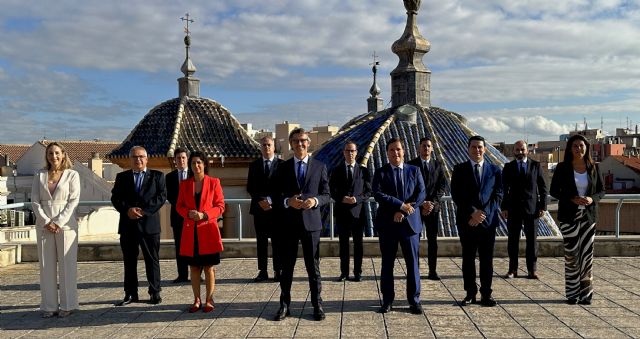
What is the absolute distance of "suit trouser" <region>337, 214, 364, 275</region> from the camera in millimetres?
8031

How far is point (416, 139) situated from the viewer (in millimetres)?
16719

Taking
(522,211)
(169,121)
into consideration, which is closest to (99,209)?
(169,121)

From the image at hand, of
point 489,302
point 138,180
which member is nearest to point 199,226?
point 138,180

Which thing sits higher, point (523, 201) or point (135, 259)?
point (523, 201)

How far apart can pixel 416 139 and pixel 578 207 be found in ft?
32.6

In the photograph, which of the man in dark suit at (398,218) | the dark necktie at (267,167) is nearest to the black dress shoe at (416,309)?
the man in dark suit at (398,218)

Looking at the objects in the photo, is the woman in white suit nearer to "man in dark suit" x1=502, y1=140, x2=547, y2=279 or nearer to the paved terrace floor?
the paved terrace floor

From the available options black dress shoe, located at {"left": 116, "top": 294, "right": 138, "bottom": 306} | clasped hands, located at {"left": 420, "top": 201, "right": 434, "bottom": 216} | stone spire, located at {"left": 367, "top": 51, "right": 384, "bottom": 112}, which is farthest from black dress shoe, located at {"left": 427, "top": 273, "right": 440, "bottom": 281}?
A: stone spire, located at {"left": 367, "top": 51, "right": 384, "bottom": 112}

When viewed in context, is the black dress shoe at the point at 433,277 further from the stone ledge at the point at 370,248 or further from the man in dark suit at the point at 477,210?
the stone ledge at the point at 370,248

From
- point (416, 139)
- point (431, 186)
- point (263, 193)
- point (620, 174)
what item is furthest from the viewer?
point (620, 174)

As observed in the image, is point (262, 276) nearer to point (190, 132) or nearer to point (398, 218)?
point (398, 218)

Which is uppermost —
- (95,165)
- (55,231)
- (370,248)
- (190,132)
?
(190,132)

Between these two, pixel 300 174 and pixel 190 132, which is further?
pixel 190 132

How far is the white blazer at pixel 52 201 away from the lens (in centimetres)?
648
